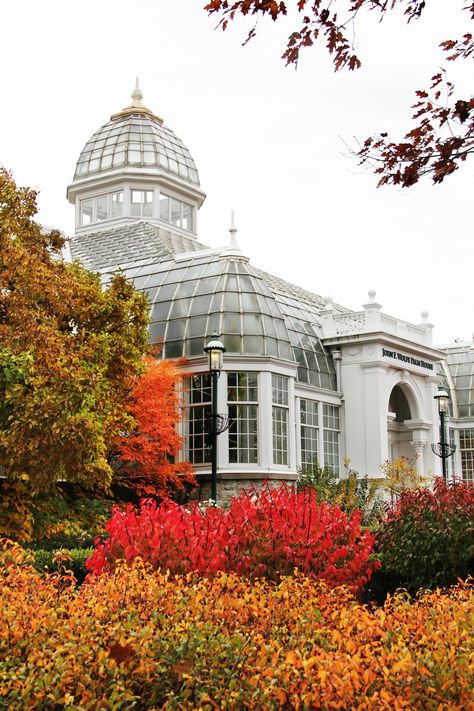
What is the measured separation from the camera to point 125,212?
132 ft

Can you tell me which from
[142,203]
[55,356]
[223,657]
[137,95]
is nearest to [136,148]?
[142,203]

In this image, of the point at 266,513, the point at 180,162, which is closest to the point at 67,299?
the point at 266,513

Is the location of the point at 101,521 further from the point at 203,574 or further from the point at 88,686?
the point at 88,686

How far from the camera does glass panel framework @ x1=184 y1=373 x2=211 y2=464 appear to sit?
25322mm

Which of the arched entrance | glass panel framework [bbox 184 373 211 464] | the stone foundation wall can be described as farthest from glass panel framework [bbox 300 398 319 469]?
glass panel framework [bbox 184 373 211 464]

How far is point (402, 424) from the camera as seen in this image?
1412 inches

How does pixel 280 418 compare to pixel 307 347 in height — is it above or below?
below

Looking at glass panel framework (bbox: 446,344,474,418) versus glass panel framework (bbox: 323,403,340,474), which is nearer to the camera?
glass panel framework (bbox: 323,403,340,474)

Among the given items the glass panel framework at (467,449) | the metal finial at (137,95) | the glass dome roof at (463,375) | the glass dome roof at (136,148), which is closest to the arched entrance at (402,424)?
the glass panel framework at (467,449)

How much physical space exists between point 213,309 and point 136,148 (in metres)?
17.5

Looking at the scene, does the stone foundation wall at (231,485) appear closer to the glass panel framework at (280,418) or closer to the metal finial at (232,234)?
the glass panel framework at (280,418)

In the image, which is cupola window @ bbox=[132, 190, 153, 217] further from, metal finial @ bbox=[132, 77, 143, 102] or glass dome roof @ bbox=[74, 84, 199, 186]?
metal finial @ bbox=[132, 77, 143, 102]

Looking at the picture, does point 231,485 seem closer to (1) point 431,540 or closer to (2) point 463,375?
(1) point 431,540

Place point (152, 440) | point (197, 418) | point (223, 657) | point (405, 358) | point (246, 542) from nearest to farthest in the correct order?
point (223, 657)
point (246, 542)
point (152, 440)
point (197, 418)
point (405, 358)
